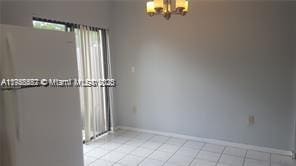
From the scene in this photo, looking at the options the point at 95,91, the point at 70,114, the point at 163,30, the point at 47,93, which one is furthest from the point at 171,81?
the point at 47,93

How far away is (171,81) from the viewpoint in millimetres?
4074

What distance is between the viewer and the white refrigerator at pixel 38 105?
1.94 meters

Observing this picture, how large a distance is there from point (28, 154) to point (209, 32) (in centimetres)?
291

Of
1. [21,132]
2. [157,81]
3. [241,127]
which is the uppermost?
[157,81]

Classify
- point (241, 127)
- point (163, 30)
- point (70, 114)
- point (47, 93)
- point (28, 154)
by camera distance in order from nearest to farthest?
point (28, 154) → point (47, 93) → point (70, 114) → point (241, 127) → point (163, 30)

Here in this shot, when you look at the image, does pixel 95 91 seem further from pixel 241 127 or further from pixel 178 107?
pixel 241 127

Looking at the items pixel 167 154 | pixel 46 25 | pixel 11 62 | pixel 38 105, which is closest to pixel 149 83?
pixel 167 154

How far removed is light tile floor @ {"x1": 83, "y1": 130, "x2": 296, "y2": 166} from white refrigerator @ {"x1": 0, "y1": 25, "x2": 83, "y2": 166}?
0.92 meters

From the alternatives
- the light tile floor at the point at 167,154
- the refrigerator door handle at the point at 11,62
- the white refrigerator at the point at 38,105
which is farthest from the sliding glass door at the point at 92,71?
the refrigerator door handle at the point at 11,62

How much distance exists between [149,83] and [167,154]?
1337 millimetres

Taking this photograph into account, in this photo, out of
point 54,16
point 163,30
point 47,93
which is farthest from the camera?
point 163,30

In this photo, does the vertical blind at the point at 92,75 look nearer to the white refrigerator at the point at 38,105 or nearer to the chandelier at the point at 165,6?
the white refrigerator at the point at 38,105

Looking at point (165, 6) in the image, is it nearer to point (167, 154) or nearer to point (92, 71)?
point (92, 71)

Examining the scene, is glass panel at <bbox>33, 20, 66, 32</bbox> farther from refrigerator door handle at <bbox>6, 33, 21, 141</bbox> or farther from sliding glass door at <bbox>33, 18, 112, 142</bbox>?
refrigerator door handle at <bbox>6, 33, 21, 141</bbox>
